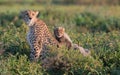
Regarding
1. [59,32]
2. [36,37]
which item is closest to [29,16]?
[36,37]

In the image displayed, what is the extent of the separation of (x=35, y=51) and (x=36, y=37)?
0.34 m

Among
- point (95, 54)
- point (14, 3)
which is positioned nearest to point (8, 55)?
point (95, 54)

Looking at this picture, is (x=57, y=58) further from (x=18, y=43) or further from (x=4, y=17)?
(x=4, y=17)

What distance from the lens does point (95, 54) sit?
1123 cm

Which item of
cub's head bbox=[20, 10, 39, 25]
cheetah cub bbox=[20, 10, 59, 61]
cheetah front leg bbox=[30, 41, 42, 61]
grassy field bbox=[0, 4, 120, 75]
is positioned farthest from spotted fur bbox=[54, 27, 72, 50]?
cub's head bbox=[20, 10, 39, 25]

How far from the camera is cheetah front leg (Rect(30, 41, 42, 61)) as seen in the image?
1105 centimetres

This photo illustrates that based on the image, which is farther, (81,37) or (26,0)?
(26,0)

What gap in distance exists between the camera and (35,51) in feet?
36.3

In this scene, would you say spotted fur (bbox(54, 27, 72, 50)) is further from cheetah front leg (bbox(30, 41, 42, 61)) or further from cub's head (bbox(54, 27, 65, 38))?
cheetah front leg (bbox(30, 41, 42, 61))

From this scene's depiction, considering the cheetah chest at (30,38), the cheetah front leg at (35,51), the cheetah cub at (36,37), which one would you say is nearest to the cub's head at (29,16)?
the cheetah cub at (36,37)

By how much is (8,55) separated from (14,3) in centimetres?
1366

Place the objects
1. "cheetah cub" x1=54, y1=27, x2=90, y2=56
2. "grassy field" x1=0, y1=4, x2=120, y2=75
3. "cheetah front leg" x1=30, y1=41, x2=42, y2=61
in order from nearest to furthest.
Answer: "grassy field" x1=0, y1=4, x2=120, y2=75 < "cheetah front leg" x1=30, y1=41, x2=42, y2=61 < "cheetah cub" x1=54, y1=27, x2=90, y2=56

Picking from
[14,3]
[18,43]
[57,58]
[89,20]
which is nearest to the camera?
[57,58]

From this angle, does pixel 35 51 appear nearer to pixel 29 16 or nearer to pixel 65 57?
pixel 65 57
